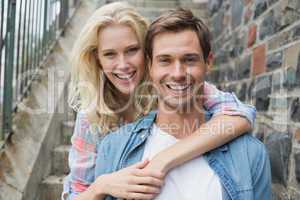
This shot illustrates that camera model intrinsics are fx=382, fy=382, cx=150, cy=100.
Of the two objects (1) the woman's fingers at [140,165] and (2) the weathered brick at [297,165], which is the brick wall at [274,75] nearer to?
(2) the weathered brick at [297,165]

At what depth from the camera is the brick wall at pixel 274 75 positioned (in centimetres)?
174

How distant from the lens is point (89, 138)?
165 centimetres


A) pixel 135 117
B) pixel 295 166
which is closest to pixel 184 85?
pixel 135 117

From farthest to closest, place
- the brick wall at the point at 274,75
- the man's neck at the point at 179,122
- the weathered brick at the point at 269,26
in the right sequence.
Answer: the weathered brick at the point at 269,26
the brick wall at the point at 274,75
the man's neck at the point at 179,122

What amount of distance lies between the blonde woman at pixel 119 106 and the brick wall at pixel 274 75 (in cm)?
43

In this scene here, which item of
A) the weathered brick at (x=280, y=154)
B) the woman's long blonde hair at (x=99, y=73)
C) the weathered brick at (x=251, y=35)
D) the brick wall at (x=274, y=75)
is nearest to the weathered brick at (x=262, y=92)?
the brick wall at (x=274, y=75)

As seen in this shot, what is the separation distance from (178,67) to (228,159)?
351 mm

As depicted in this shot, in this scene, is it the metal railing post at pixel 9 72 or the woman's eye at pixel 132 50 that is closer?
the woman's eye at pixel 132 50

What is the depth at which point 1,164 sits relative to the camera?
222cm

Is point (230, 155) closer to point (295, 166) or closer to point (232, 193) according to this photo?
point (232, 193)

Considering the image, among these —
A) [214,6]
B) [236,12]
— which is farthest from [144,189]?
[214,6]

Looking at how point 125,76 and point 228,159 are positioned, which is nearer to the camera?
point 228,159

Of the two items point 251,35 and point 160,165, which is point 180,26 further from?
point 251,35

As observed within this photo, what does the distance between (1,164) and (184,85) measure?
1.41 metres
